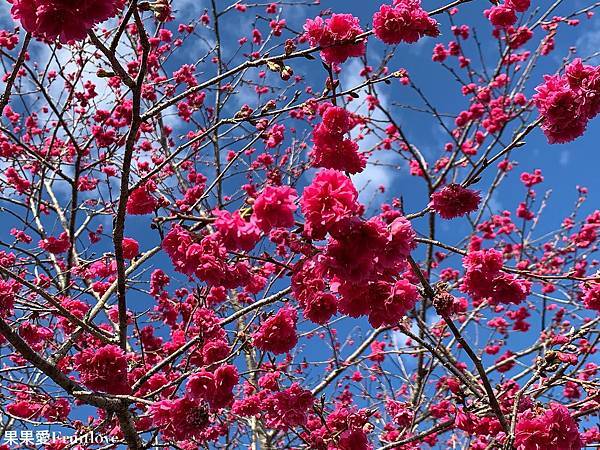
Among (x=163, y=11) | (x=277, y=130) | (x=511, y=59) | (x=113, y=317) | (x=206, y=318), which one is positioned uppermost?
(x=511, y=59)

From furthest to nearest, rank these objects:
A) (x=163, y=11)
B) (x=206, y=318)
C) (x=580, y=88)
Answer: (x=206, y=318) < (x=580, y=88) < (x=163, y=11)

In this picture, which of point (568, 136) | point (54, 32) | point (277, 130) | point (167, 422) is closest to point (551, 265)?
point (277, 130)

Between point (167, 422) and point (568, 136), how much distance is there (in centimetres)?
255

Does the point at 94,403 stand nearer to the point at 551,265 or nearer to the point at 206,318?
the point at 206,318

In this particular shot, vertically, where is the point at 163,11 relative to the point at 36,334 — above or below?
above

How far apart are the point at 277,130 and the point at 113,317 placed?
339 cm

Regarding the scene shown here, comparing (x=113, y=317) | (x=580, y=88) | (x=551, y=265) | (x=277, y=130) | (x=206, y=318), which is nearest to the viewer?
(x=580, y=88)

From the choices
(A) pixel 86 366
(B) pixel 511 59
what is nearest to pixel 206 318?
(A) pixel 86 366

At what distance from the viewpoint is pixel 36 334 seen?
12.7 ft

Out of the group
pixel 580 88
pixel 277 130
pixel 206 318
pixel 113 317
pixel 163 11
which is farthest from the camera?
pixel 277 130

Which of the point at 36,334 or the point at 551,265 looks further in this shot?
the point at 551,265

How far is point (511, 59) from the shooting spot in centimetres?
754

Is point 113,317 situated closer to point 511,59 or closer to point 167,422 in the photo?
point 167,422

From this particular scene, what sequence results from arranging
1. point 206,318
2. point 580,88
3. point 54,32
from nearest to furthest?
point 54,32 → point 580,88 → point 206,318
